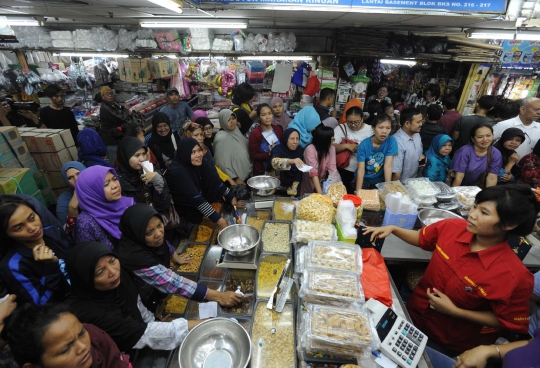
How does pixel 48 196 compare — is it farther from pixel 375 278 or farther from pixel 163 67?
pixel 375 278

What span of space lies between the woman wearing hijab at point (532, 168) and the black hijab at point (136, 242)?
4947 millimetres

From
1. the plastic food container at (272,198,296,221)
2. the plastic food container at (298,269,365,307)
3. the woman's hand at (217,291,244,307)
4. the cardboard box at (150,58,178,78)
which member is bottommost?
the woman's hand at (217,291,244,307)

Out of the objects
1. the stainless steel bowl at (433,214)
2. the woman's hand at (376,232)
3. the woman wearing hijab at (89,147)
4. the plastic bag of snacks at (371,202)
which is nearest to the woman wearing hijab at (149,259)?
the woman's hand at (376,232)

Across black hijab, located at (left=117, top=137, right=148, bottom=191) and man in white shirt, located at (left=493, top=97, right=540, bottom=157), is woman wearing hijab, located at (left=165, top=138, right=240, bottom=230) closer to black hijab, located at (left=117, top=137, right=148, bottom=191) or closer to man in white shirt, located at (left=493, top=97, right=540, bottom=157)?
black hijab, located at (left=117, top=137, right=148, bottom=191)

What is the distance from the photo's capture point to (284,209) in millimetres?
2941

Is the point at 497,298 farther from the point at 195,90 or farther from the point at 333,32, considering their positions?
the point at 195,90

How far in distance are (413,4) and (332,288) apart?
344 centimetres

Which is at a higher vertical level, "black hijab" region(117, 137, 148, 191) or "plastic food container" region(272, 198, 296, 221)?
"black hijab" region(117, 137, 148, 191)

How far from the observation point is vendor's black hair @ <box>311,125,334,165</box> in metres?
3.45

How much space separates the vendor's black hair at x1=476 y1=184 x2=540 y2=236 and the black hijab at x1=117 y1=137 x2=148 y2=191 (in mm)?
3163

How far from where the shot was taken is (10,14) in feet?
16.1

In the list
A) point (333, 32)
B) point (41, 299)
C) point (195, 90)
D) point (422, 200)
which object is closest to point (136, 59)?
point (195, 90)

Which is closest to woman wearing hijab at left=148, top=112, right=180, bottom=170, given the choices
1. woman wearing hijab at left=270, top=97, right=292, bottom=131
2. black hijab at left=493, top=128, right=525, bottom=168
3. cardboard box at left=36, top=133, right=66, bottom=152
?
cardboard box at left=36, top=133, right=66, bottom=152

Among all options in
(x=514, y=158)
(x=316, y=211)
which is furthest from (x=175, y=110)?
(x=514, y=158)
